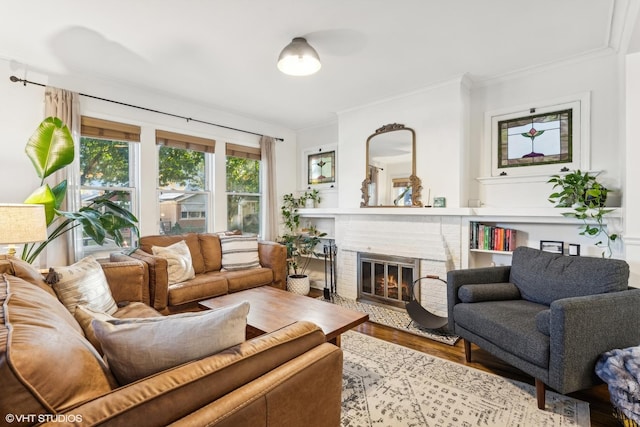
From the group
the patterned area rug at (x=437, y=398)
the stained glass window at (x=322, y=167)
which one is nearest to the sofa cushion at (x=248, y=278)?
the patterned area rug at (x=437, y=398)

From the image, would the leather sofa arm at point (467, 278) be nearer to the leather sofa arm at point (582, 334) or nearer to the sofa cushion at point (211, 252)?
the leather sofa arm at point (582, 334)

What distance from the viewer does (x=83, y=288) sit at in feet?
6.13

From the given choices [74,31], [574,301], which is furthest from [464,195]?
[74,31]

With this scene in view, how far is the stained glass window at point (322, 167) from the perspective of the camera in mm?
4828

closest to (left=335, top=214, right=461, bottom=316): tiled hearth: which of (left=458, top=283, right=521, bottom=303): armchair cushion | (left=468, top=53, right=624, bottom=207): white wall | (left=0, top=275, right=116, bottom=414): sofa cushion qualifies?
(left=468, top=53, right=624, bottom=207): white wall

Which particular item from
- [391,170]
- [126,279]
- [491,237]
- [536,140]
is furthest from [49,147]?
[536,140]

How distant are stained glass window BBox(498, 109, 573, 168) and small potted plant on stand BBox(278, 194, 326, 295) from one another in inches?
101

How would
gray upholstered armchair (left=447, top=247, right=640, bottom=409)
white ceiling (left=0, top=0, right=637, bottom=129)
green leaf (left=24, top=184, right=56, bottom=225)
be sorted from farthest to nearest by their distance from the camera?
green leaf (left=24, top=184, right=56, bottom=225) → white ceiling (left=0, top=0, right=637, bottom=129) → gray upholstered armchair (left=447, top=247, right=640, bottom=409)

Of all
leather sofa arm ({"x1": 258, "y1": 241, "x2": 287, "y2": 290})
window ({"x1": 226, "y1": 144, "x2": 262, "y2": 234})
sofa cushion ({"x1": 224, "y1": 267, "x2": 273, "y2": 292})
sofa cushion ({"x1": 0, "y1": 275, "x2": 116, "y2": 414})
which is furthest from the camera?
window ({"x1": 226, "y1": 144, "x2": 262, "y2": 234})

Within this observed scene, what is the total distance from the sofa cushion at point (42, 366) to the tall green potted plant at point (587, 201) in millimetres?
3297

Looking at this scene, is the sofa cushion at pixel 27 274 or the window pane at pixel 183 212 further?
the window pane at pixel 183 212

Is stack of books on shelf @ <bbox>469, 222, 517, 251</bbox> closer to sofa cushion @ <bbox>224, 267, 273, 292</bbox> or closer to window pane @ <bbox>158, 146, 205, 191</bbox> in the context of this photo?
sofa cushion @ <bbox>224, 267, 273, 292</bbox>

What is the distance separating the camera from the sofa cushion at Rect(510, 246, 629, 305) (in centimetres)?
201

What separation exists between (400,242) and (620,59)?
2483 millimetres
